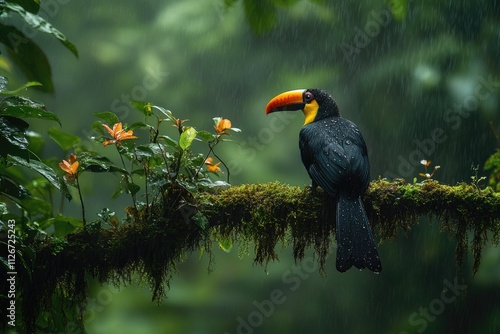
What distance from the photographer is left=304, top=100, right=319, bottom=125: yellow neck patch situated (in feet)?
9.52

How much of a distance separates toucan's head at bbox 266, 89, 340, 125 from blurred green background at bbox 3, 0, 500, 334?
130cm

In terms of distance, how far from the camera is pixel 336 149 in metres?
2.50

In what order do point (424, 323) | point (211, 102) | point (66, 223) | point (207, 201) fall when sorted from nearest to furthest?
point (207, 201)
point (66, 223)
point (424, 323)
point (211, 102)

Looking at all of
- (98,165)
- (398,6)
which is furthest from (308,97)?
(98,165)

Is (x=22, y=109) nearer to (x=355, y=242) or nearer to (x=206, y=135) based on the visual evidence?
(x=206, y=135)

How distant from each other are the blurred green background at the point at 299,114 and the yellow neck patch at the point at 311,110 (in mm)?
1316

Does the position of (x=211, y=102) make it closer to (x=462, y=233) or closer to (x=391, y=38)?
(x=391, y=38)

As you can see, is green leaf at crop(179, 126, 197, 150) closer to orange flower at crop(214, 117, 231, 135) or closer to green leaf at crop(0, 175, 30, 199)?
orange flower at crop(214, 117, 231, 135)

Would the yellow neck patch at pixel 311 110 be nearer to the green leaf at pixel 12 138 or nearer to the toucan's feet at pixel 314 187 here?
the toucan's feet at pixel 314 187

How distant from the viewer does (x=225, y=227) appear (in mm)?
2328

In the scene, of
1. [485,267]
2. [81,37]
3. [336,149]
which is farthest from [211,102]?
[336,149]

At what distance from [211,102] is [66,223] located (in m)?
3.56

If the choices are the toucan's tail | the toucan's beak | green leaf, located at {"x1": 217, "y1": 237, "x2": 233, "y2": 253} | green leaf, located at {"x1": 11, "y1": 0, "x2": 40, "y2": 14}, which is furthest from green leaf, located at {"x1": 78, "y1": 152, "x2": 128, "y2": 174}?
the toucan's beak

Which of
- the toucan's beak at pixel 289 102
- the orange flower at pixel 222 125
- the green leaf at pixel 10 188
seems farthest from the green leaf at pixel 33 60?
the toucan's beak at pixel 289 102
